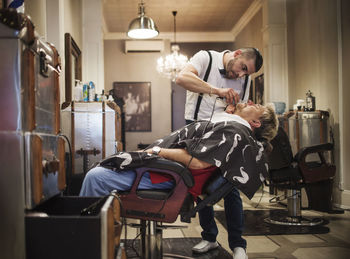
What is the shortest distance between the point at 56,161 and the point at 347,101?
12.1 ft

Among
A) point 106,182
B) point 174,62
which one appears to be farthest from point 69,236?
point 174,62

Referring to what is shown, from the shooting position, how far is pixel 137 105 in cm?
856

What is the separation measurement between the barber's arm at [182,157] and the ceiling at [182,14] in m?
5.25

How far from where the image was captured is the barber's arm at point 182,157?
5.68 ft

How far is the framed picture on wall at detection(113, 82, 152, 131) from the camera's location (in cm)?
853

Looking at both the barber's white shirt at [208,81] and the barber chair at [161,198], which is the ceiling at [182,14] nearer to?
the barber's white shirt at [208,81]

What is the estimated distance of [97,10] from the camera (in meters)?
5.56

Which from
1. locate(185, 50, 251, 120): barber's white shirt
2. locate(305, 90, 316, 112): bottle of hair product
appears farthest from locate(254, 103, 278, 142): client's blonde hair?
locate(305, 90, 316, 112): bottle of hair product

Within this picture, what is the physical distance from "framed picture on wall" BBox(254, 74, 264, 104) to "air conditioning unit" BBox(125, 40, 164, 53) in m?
2.61

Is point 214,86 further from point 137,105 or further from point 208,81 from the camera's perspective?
point 137,105

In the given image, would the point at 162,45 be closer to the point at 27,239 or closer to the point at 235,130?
the point at 235,130

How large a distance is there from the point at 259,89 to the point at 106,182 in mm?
5267

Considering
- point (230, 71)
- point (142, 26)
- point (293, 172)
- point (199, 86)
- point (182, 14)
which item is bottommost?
point (293, 172)

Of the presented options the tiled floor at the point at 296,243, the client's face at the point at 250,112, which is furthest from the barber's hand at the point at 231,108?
the tiled floor at the point at 296,243
